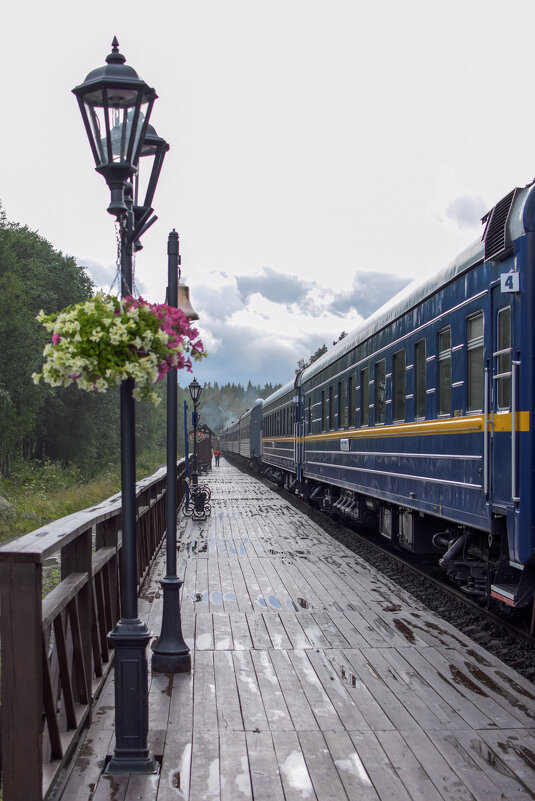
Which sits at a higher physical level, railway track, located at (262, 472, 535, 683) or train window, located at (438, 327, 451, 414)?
train window, located at (438, 327, 451, 414)

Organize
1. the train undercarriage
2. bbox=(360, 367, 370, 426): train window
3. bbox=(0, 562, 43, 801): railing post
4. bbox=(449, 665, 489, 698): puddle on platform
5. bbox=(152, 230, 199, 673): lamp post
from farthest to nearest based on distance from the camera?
bbox=(360, 367, 370, 426): train window, the train undercarriage, bbox=(152, 230, 199, 673): lamp post, bbox=(449, 665, 489, 698): puddle on platform, bbox=(0, 562, 43, 801): railing post

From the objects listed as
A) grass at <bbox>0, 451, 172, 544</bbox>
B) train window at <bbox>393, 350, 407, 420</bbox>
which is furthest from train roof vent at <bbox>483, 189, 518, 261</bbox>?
grass at <bbox>0, 451, 172, 544</bbox>

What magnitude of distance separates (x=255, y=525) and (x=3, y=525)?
898 cm

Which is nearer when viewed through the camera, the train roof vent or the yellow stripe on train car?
the yellow stripe on train car

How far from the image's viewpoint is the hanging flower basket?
3.85m

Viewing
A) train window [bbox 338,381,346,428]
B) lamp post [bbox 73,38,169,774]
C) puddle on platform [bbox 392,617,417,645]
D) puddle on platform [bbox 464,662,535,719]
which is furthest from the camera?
train window [bbox 338,381,346,428]

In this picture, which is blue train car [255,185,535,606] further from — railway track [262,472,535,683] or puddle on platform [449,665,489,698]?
puddle on platform [449,665,489,698]

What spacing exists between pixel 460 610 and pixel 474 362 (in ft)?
8.12

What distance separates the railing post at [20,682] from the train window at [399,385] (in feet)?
23.5

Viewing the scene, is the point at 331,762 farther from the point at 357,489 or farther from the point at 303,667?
the point at 357,489

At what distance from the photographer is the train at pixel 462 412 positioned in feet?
20.3

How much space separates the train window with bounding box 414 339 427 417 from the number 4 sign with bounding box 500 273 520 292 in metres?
2.71

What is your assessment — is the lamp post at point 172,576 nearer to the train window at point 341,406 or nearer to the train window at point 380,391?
the train window at point 380,391

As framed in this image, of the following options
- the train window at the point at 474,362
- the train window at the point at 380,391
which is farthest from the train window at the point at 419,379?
the train window at the point at 380,391
